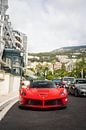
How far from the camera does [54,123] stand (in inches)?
345

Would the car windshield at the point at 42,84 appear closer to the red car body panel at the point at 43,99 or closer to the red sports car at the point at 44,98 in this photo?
the red sports car at the point at 44,98

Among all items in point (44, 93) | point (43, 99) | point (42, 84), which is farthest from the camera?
point (42, 84)

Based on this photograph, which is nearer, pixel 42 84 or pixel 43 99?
pixel 43 99

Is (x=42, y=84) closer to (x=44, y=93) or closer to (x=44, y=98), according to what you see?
(x=44, y=93)

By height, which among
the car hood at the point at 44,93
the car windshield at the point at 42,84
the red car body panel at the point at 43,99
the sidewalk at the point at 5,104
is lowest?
the sidewalk at the point at 5,104

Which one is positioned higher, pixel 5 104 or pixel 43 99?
pixel 43 99

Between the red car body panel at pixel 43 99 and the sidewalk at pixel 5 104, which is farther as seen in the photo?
the red car body panel at pixel 43 99

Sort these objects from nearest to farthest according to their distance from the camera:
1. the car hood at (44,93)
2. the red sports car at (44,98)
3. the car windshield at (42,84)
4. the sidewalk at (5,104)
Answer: the sidewalk at (5,104) → the red sports car at (44,98) → the car hood at (44,93) → the car windshield at (42,84)

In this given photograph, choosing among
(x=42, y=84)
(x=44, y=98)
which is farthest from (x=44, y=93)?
(x=42, y=84)

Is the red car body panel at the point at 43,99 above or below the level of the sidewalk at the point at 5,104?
above

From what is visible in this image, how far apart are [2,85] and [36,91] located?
10355 millimetres

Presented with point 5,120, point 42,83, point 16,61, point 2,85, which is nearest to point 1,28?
point 16,61

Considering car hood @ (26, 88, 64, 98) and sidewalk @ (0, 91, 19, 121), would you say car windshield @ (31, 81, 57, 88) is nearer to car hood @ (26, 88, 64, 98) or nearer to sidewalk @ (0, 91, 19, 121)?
car hood @ (26, 88, 64, 98)

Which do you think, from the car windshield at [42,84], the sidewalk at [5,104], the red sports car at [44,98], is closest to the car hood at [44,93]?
the red sports car at [44,98]
